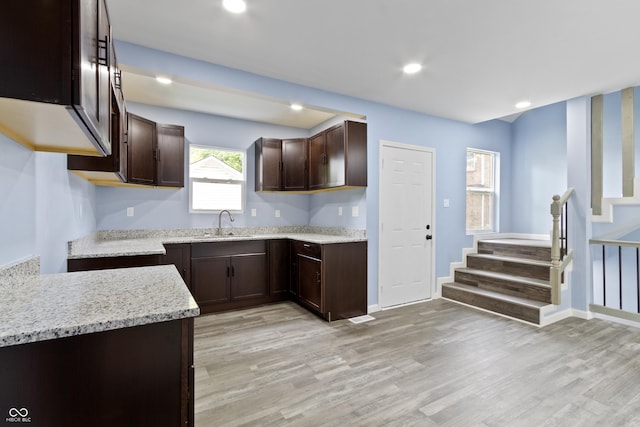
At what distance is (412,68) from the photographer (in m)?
2.99

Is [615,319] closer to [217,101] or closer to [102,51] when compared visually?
[102,51]

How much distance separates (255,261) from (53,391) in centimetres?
318

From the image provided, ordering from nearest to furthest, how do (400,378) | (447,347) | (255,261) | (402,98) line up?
(400,378) → (447,347) → (402,98) → (255,261)

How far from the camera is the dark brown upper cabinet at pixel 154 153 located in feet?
11.1

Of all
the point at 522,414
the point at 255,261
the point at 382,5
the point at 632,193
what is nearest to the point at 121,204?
the point at 255,261

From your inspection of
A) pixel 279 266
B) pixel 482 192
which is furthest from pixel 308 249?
pixel 482 192

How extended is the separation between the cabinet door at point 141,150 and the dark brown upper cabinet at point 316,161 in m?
1.41

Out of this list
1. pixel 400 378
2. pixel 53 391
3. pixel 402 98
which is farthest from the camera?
pixel 402 98

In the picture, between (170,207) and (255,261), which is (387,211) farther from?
(170,207)

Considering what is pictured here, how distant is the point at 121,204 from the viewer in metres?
3.85

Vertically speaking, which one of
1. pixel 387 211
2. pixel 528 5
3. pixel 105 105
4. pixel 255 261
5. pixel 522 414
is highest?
pixel 528 5

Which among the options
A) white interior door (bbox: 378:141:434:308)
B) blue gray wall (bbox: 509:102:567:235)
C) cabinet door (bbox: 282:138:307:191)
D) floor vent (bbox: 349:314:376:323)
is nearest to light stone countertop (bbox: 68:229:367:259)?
white interior door (bbox: 378:141:434:308)

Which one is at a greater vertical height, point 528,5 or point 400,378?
point 528,5

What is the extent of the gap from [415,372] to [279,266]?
2332 mm
